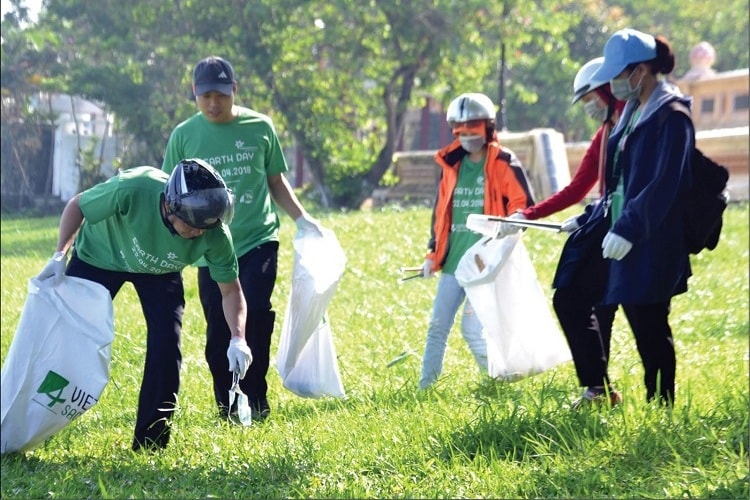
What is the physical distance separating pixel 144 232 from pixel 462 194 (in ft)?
6.19

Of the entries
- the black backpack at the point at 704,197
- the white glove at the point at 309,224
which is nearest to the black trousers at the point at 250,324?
the white glove at the point at 309,224

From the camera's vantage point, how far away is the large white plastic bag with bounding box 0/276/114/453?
4.36 meters

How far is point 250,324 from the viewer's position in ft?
17.1

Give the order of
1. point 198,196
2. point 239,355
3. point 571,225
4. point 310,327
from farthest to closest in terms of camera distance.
→ point 310,327
point 571,225
point 239,355
point 198,196

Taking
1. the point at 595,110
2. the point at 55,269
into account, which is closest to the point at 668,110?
the point at 595,110

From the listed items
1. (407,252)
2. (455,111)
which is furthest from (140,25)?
(455,111)

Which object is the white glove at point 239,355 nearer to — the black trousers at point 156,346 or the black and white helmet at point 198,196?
the black trousers at point 156,346

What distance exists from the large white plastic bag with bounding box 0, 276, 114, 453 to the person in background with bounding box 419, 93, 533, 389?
1.77 metres

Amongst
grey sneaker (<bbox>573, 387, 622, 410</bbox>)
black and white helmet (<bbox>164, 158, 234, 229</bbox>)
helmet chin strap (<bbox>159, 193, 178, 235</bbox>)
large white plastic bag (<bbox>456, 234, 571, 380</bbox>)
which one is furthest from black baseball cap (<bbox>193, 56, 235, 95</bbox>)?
grey sneaker (<bbox>573, 387, 622, 410</bbox>)

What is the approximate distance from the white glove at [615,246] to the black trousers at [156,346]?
175 centimetres

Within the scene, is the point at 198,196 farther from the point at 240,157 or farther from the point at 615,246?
the point at 615,246

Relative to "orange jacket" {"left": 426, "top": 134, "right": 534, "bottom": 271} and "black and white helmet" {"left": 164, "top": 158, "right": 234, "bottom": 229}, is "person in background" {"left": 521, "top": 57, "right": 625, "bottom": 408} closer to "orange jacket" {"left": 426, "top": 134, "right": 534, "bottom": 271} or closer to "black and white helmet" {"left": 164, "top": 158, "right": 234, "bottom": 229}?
"orange jacket" {"left": 426, "top": 134, "right": 534, "bottom": 271}

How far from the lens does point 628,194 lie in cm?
432

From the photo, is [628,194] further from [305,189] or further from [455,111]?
[305,189]
